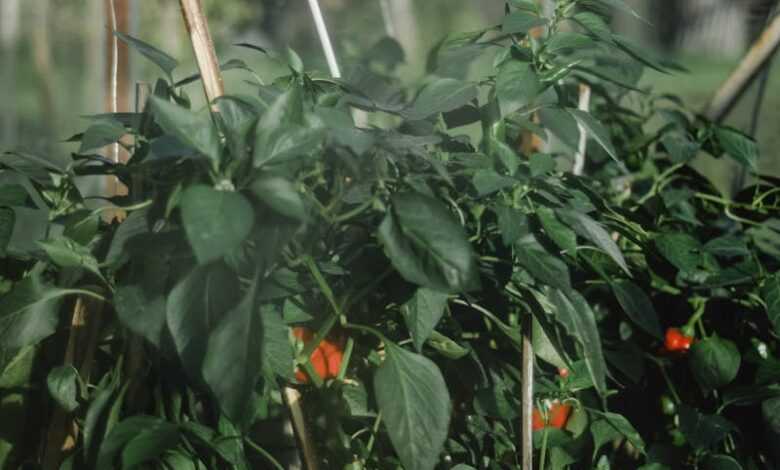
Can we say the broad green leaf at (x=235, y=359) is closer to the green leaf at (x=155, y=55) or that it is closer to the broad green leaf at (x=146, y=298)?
the broad green leaf at (x=146, y=298)

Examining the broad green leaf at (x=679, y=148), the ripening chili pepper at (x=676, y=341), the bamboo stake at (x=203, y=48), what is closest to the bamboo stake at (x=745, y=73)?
the broad green leaf at (x=679, y=148)

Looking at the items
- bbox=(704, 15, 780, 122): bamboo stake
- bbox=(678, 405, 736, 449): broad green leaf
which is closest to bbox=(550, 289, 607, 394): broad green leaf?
bbox=(678, 405, 736, 449): broad green leaf

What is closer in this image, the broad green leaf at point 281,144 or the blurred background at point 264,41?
the broad green leaf at point 281,144

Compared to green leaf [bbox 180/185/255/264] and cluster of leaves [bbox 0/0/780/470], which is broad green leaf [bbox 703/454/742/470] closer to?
cluster of leaves [bbox 0/0/780/470]

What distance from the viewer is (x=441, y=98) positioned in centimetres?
78

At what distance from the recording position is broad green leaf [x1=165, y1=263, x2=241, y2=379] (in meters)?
0.58

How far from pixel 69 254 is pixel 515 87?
333 millimetres

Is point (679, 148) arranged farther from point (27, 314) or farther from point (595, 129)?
point (27, 314)

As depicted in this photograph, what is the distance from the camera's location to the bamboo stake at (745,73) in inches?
53.0

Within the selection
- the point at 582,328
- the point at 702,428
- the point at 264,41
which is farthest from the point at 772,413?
the point at 264,41

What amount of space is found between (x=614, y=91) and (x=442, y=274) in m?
0.96

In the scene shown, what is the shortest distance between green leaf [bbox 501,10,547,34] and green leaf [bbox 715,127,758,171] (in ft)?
1.28

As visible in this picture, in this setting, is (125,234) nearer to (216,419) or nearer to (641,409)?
(216,419)

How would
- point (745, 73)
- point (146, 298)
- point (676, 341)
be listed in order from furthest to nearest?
point (745, 73) < point (676, 341) < point (146, 298)
